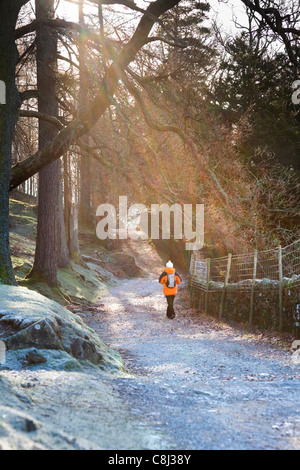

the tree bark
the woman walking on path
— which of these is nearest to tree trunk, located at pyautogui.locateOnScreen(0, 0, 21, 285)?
the tree bark

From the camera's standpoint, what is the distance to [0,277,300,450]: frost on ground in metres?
3.13

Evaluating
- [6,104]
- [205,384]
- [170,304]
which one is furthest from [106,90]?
[170,304]

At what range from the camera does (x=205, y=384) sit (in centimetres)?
581

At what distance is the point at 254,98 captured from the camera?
20500mm

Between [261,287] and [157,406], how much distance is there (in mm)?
7931

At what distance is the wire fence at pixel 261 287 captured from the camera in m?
10.3

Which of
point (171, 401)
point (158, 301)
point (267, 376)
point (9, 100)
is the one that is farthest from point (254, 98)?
point (171, 401)

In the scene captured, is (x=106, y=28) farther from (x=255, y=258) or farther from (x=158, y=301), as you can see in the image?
(x=158, y=301)

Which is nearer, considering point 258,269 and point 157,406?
point 157,406

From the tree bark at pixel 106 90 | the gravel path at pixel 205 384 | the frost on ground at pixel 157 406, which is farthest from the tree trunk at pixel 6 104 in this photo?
the frost on ground at pixel 157 406

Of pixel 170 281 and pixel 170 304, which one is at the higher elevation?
pixel 170 281

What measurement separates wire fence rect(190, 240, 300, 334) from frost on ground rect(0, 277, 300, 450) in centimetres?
239

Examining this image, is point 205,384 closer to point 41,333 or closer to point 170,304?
point 41,333

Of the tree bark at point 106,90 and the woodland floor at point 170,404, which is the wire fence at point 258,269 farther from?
the tree bark at point 106,90
